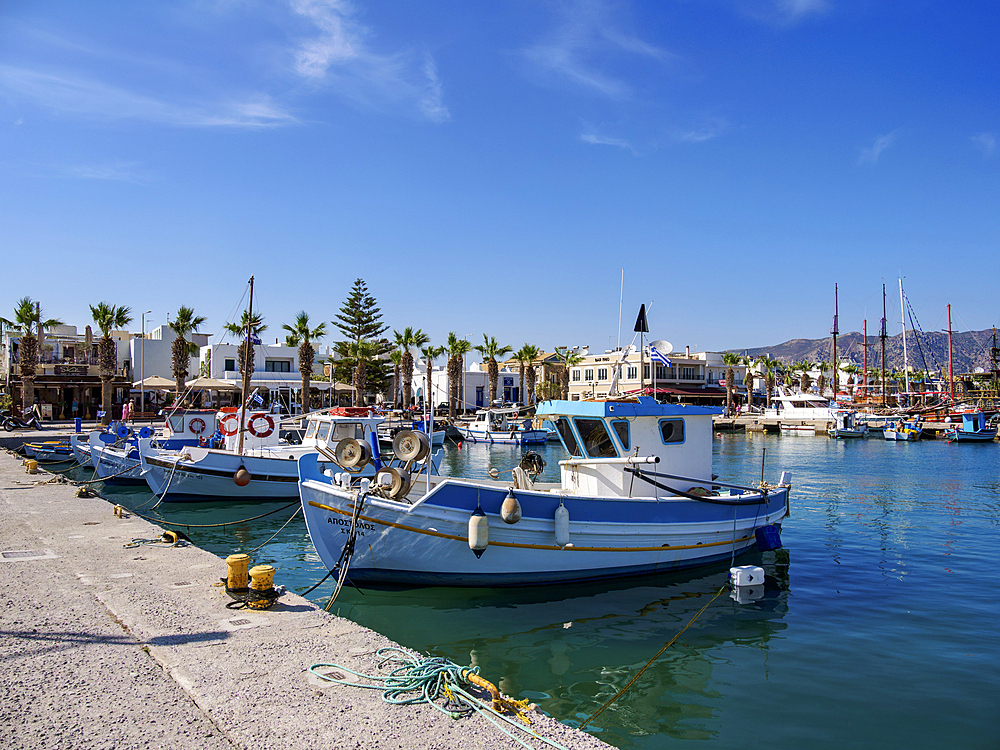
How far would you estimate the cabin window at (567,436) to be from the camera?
40.6 feet

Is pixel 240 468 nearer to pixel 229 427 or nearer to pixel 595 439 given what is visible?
pixel 229 427

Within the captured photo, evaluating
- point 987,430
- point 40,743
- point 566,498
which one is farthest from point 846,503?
point 987,430

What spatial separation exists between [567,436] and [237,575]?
20.8 ft

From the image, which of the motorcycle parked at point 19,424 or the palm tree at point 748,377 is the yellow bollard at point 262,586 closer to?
the motorcycle parked at point 19,424

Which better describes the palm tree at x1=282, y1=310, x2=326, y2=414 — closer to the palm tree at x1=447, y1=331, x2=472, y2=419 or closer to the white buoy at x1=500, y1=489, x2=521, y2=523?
the palm tree at x1=447, y1=331, x2=472, y2=419

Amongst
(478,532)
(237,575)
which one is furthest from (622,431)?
(237,575)

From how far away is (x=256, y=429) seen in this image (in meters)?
22.9

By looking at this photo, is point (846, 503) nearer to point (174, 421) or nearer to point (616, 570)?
point (616, 570)

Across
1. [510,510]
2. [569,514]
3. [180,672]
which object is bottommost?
[180,672]

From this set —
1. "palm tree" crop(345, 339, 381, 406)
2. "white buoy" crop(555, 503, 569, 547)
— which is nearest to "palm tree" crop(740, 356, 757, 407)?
"palm tree" crop(345, 339, 381, 406)

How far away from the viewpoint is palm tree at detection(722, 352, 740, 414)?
78625 mm

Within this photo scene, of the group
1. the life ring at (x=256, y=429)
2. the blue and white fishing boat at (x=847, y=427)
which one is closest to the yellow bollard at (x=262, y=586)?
the life ring at (x=256, y=429)

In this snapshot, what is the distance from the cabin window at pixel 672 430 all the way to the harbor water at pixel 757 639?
2569 mm

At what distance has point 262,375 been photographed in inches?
2507
